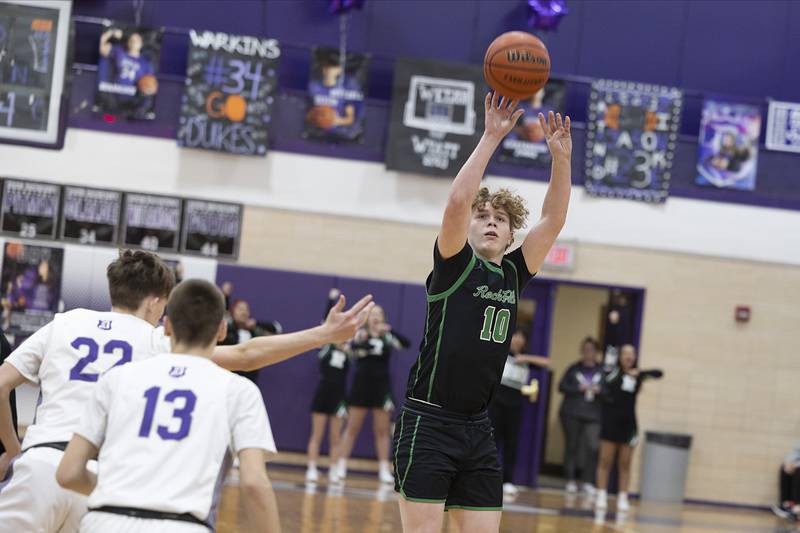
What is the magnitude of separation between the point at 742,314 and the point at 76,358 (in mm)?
13425

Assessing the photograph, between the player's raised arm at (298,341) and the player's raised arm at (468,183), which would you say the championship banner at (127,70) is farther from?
the player's raised arm at (298,341)

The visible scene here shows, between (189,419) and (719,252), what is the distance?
13927 millimetres

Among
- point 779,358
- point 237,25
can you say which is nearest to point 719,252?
point 779,358

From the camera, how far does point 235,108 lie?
15414 millimetres

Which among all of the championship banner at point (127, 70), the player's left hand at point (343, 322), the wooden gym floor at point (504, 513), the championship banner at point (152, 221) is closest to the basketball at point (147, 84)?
the championship banner at point (127, 70)

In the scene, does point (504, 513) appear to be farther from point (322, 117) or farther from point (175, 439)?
point (175, 439)

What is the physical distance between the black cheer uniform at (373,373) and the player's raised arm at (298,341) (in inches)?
378

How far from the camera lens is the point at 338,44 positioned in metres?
16.3

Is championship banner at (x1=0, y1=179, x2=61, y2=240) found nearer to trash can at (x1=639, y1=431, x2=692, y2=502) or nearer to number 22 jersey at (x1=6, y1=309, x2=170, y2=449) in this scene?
trash can at (x1=639, y1=431, x2=692, y2=502)

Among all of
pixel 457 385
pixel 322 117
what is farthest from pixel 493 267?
pixel 322 117

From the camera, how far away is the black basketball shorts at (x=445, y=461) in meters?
5.14

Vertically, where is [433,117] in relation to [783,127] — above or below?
below

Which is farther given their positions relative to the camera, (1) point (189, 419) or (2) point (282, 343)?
(2) point (282, 343)

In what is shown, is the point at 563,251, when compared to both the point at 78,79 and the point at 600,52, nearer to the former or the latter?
the point at 600,52
